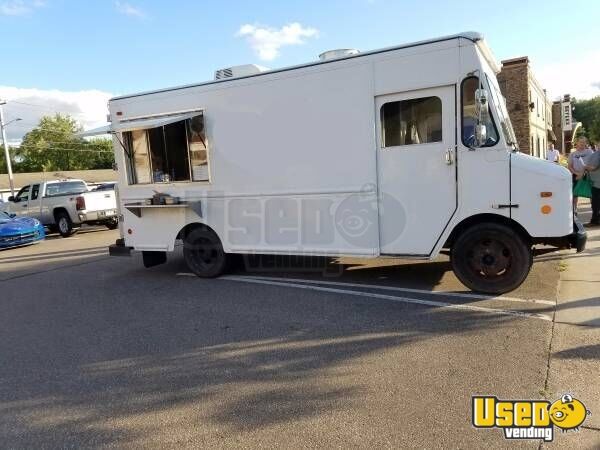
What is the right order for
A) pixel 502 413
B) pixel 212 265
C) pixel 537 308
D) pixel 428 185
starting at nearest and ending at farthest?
pixel 502 413 → pixel 537 308 → pixel 428 185 → pixel 212 265

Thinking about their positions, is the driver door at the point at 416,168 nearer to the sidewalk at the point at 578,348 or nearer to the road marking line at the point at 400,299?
the road marking line at the point at 400,299

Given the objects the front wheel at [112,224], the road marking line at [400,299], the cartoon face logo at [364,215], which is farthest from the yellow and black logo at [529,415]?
the front wheel at [112,224]

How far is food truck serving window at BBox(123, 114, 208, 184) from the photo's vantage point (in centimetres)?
709

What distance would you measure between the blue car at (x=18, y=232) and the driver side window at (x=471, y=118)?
1314cm

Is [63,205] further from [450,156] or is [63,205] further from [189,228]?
[450,156]

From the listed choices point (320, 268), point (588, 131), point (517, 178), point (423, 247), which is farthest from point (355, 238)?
point (588, 131)

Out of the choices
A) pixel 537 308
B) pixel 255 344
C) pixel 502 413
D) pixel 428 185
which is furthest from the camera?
pixel 428 185

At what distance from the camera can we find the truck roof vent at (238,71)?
21.9 feet

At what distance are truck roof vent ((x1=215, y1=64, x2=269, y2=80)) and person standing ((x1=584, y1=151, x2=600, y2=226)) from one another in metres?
7.42

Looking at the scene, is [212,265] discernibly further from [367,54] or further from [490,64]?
[490,64]

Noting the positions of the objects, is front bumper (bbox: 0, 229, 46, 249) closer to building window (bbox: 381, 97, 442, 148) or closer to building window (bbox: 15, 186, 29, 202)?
building window (bbox: 15, 186, 29, 202)

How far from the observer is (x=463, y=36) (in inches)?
209

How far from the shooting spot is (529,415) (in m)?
3.13

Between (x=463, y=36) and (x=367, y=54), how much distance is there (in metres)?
1.16
